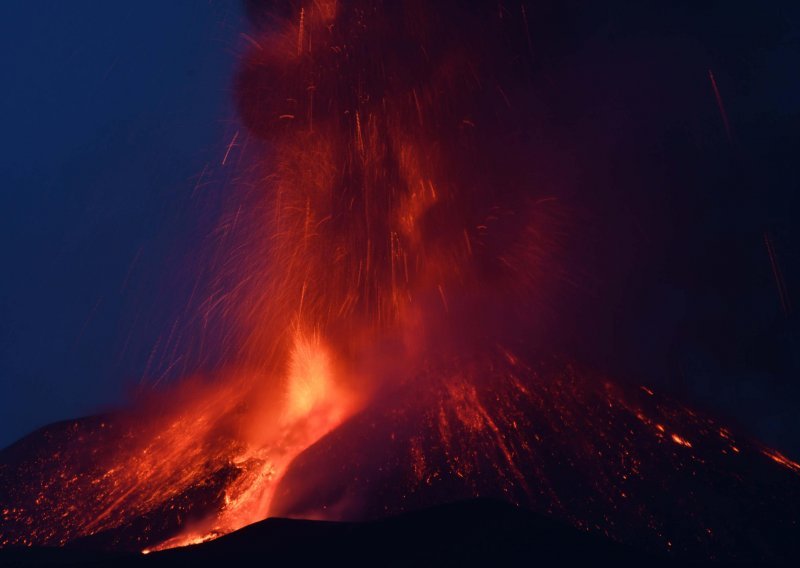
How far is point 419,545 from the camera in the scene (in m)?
4.86

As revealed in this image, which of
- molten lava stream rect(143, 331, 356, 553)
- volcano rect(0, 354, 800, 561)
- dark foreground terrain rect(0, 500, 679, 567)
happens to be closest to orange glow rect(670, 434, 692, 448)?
volcano rect(0, 354, 800, 561)

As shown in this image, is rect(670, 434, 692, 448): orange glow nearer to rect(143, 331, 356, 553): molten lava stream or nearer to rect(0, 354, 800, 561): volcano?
rect(0, 354, 800, 561): volcano

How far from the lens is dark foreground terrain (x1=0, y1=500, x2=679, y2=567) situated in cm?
440

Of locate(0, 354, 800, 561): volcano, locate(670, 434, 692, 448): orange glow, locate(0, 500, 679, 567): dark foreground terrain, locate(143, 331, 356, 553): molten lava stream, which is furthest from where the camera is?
locate(670, 434, 692, 448): orange glow

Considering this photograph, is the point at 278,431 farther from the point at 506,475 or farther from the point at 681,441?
the point at 681,441

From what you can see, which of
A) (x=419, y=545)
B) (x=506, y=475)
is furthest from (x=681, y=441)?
(x=419, y=545)

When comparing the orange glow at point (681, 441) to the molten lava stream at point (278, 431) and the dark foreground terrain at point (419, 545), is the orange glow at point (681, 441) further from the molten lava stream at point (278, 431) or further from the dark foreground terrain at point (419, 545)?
the molten lava stream at point (278, 431)

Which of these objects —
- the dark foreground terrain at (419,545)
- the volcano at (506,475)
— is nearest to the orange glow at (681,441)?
the volcano at (506,475)

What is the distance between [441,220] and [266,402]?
770cm

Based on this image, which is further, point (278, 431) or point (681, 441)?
point (278, 431)

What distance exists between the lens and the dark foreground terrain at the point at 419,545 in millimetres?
4398

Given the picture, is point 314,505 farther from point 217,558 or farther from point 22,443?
point 22,443

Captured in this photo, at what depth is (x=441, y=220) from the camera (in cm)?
1538

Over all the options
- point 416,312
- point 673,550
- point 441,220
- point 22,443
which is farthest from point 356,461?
point 22,443
